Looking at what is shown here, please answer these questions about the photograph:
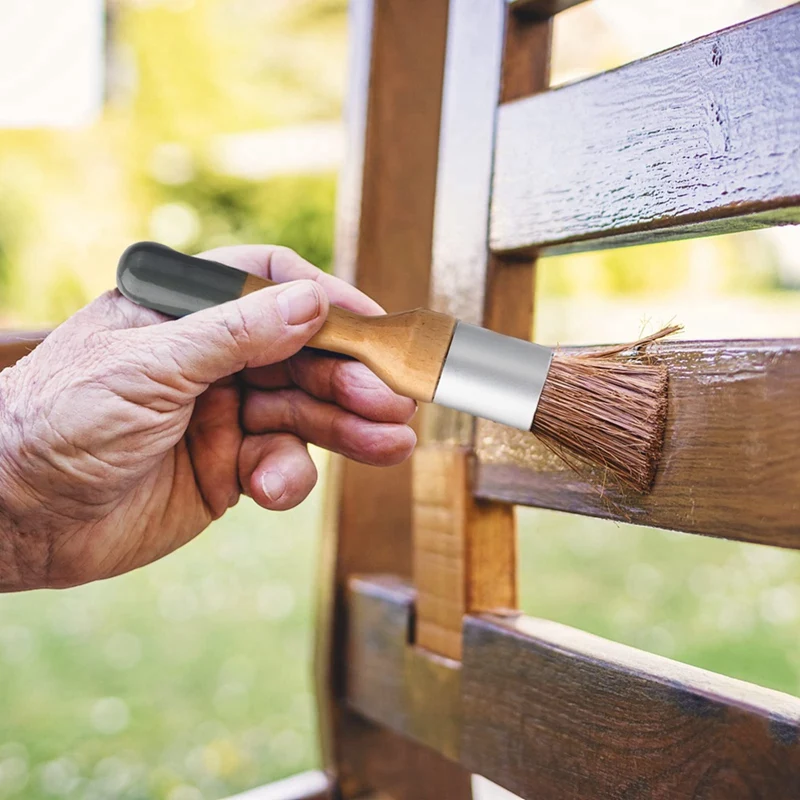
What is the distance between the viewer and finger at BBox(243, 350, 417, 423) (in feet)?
2.97

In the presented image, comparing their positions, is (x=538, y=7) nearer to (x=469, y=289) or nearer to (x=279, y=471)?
(x=469, y=289)

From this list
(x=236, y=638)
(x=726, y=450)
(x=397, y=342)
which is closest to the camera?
(x=726, y=450)

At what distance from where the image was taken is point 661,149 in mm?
747

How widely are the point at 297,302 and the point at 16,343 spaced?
402 mm

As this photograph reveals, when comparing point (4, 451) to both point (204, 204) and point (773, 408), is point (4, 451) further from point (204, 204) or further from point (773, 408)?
point (204, 204)

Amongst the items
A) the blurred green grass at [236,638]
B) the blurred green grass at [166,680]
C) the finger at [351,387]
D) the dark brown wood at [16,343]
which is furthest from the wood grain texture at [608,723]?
the blurred green grass at [236,638]

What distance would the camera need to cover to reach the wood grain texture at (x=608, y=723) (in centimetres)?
68

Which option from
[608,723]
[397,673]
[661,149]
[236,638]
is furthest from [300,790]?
[236,638]

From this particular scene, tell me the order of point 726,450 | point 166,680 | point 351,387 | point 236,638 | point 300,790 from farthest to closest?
point 236,638 → point 166,680 → point 300,790 → point 351,387 → point 726,450

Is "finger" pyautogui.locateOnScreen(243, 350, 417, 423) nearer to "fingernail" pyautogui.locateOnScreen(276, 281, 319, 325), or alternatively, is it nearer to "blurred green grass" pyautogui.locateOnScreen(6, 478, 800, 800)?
"fingernail" pyautogui.locateOnScreen(276, 281, 319, 325)

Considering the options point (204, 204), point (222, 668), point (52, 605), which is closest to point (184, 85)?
point (204, 204)

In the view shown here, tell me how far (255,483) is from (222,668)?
66.2 inches

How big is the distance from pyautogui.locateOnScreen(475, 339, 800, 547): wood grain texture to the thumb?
29 centimetres

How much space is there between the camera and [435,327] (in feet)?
2.54
